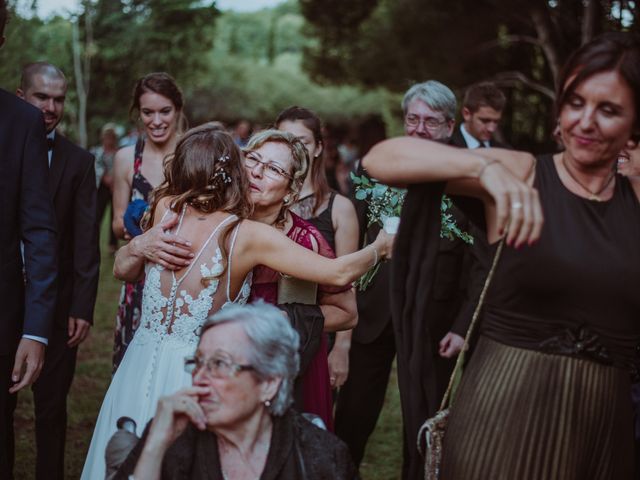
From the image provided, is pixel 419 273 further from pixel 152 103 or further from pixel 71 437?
pixel 71 437

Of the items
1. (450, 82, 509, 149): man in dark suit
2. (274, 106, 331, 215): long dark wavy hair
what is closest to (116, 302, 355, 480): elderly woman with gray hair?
(274, 106, 331, 215): long dark wavy hair

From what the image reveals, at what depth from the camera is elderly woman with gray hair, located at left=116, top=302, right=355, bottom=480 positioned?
2520 millimetres

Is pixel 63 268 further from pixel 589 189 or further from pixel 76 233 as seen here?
pixel 589 189

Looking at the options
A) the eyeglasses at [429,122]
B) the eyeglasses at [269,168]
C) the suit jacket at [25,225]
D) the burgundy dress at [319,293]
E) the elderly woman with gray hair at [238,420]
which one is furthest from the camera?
the eyeglasses at [429,122]

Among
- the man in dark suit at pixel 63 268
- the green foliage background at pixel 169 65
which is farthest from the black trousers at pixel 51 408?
the green foliage background at pixel 169 65

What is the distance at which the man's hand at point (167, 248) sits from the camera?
322cm

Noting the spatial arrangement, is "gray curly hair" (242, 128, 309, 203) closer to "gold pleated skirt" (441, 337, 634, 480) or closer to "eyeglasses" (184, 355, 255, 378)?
"eyeglasses" (184, 355, 255, 378)

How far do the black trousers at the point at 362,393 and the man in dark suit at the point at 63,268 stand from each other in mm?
1599

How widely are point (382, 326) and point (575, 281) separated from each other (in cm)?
248

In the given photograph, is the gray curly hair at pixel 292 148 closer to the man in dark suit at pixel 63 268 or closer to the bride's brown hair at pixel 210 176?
the bride's brown hair at pixel 210 176

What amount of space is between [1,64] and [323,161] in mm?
7049

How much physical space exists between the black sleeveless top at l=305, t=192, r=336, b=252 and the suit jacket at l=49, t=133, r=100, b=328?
4.02ft

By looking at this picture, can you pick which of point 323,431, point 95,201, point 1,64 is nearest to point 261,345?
point 323,431

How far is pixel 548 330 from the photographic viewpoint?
235cm
